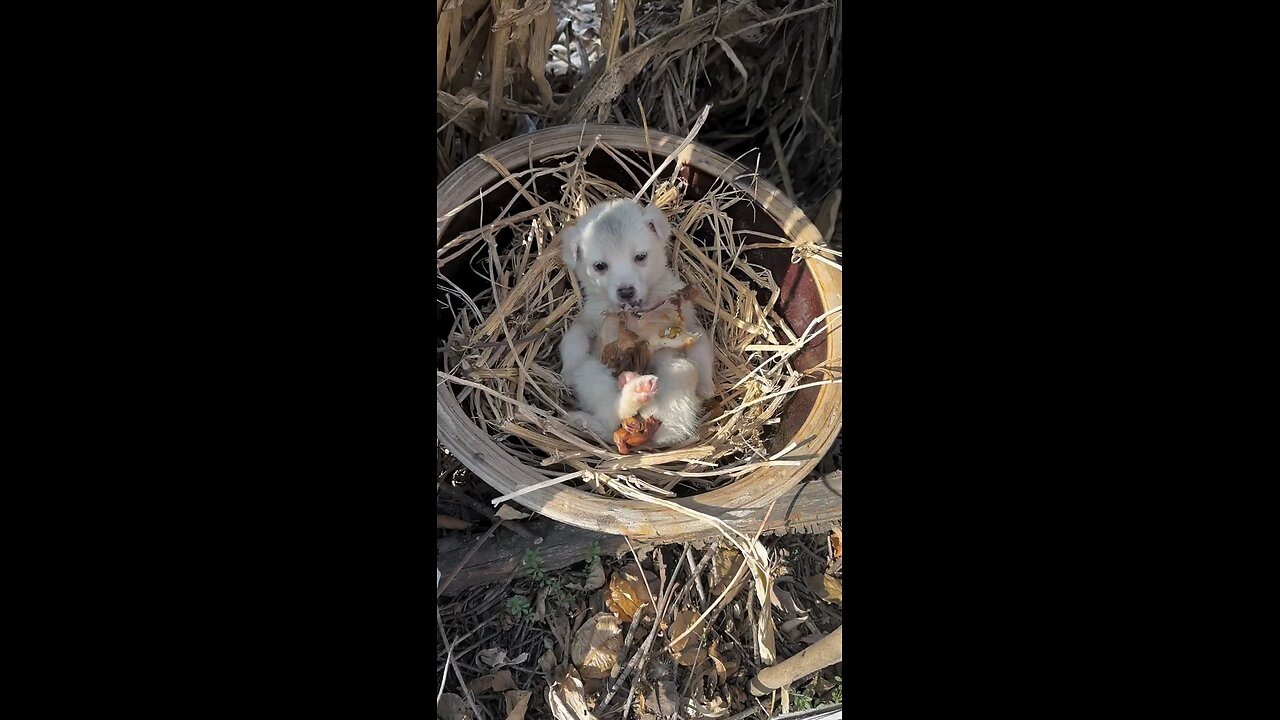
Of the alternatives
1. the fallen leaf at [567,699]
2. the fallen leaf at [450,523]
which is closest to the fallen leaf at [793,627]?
the fallen leaf at [567,699]

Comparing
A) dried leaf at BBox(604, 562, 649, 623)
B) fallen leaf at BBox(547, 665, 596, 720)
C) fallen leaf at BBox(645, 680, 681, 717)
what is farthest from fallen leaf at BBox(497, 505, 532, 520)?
fallen leaf at BBox(645, 680, 681, 717)

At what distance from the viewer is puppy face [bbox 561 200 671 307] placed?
231 centimetres

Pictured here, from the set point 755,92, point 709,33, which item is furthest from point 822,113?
point 709,33

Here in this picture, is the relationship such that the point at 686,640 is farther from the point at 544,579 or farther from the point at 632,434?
the point at 632,434

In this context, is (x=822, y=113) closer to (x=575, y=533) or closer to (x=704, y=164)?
(x=704, y=164)

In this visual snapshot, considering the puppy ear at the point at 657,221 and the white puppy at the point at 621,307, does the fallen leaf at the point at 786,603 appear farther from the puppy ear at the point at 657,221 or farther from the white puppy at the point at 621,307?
the puppy ear at the point at 657,221

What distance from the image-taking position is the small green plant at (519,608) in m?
1.99

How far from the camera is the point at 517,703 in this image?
182 cm

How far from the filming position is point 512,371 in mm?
2488

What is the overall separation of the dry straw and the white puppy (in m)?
0.08

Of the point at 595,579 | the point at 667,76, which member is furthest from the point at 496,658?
the point at 667,76

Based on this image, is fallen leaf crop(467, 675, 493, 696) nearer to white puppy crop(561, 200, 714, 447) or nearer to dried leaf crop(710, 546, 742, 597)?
dried leaf crop(710, 546, 742, 597)

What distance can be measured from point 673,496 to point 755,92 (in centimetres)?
154

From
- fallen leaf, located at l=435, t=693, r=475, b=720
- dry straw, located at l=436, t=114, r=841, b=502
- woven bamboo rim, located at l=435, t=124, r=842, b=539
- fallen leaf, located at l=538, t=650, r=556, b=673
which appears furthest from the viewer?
dry straw, located at l=436, t=114, r=841, b=502
